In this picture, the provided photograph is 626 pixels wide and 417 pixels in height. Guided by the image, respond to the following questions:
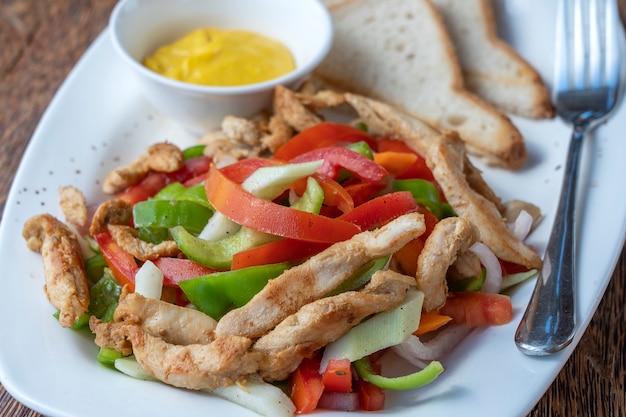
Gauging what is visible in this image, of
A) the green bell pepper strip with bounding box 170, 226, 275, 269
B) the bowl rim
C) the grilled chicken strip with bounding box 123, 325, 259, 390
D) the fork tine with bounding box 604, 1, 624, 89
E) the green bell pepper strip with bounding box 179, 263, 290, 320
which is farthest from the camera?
the fork tine with bounding box 604, 1, 624, 89

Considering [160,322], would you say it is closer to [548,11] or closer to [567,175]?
[567,175]

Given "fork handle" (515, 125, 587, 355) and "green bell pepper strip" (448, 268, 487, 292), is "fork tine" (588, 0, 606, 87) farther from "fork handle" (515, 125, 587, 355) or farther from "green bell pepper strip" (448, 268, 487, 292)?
"green bell pepper strip" (448, 268, 487, 292)

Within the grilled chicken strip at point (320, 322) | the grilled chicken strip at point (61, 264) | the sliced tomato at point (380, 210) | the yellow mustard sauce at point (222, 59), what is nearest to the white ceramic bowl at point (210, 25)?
the yellow mustard sauce at point (222, 59)

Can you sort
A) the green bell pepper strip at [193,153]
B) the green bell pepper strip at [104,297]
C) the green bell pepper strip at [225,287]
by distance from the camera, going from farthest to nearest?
the green bell pepper strip at [193,153] < the green bell pepper strip at [104,297] < the green bell pepper strip at [225,287]

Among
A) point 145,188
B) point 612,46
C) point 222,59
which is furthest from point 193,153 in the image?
point 612,46

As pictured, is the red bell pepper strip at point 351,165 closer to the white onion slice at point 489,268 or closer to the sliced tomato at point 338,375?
the white onion slice at point 489,268

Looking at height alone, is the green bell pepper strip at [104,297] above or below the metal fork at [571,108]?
below

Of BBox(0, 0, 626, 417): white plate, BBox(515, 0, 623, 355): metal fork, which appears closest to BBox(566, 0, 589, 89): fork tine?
BBox(515, 0, 623, 355): metal fork

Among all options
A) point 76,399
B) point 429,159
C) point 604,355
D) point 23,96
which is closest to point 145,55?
point 23,96
